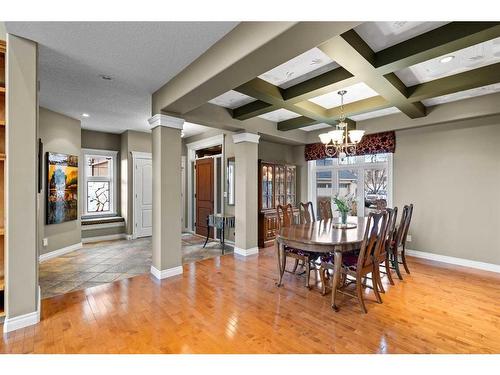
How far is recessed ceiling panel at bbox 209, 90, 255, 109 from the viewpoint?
3.77 metres

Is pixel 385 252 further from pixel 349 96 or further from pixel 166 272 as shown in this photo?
pixel 166 272

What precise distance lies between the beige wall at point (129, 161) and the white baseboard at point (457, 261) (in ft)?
20.1

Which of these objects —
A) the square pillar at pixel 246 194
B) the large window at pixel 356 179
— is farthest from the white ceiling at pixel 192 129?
the large window at pixel 356 179

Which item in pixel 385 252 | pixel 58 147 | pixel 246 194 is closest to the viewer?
pixel 385 252

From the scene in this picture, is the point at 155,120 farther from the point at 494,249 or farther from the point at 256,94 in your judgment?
the point at 494,249

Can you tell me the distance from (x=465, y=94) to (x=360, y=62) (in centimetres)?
241

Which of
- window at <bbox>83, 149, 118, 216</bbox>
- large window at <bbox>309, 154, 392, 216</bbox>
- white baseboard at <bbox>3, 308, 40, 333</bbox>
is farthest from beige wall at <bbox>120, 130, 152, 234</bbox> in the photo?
large window at <bbox>309, 154, 392, 216</bbox>

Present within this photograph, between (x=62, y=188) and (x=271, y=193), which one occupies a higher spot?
(x=62, y=188)

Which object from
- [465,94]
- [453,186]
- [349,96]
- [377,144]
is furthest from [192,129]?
[453,186]

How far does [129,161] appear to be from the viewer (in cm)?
603

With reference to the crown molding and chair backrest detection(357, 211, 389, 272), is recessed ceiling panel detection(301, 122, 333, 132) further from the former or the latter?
chair backrest detection(357, 211, 389, 272)

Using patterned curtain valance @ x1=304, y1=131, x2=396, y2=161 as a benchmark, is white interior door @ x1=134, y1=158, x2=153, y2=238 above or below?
below

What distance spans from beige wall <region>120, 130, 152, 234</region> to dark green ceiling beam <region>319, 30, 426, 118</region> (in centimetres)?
520

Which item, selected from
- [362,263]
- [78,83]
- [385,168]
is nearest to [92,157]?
[78,83]
